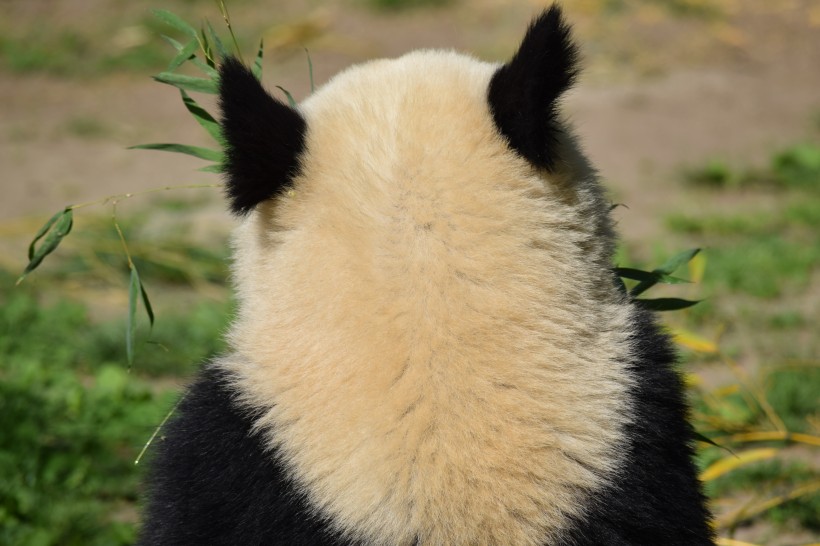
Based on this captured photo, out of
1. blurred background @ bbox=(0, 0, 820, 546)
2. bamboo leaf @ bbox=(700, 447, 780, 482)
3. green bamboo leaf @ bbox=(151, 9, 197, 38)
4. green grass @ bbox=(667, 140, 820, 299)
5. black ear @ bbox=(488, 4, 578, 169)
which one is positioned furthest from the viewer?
green grass @ bbox=(667, 140, 820, 299)

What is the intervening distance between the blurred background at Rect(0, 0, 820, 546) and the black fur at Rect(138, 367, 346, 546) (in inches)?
11.8

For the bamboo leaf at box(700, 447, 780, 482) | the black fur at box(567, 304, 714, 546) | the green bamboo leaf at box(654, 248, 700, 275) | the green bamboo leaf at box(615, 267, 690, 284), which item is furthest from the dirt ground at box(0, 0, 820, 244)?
the black fur at box(567, 304, 714, 546)

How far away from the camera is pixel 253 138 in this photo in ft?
4.92

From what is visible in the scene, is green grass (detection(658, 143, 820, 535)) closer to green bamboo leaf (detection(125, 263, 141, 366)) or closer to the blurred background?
the blurred background

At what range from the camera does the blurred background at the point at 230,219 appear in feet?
9.86

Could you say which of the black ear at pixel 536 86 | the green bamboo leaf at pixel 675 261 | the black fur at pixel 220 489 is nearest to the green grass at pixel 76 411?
the black fur at pixel 220 489

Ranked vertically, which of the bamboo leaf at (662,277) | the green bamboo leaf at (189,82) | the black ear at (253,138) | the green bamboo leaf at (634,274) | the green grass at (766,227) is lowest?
the green grass at (766,227)

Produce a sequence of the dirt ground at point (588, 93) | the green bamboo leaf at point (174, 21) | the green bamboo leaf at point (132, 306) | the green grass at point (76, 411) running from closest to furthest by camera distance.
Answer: the green bamboo leaf at point (132, 306), the green bamboo leaf at point (174, 21), the green grass at point (76, 411), the dirt ground at point (588, 93)

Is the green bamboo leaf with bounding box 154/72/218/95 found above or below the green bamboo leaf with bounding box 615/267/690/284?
above

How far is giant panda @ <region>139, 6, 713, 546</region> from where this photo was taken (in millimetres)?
1453

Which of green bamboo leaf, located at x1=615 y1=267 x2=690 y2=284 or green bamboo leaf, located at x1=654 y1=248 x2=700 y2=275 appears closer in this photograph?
green bamboo leaf, located at x1=615 y1=267 x2=690 y2=284

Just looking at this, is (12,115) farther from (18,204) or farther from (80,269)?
(80,269)

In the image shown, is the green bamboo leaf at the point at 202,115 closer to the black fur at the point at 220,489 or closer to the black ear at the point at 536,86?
the black fur at the point at 220,489

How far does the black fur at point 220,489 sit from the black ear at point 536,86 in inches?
25.4
